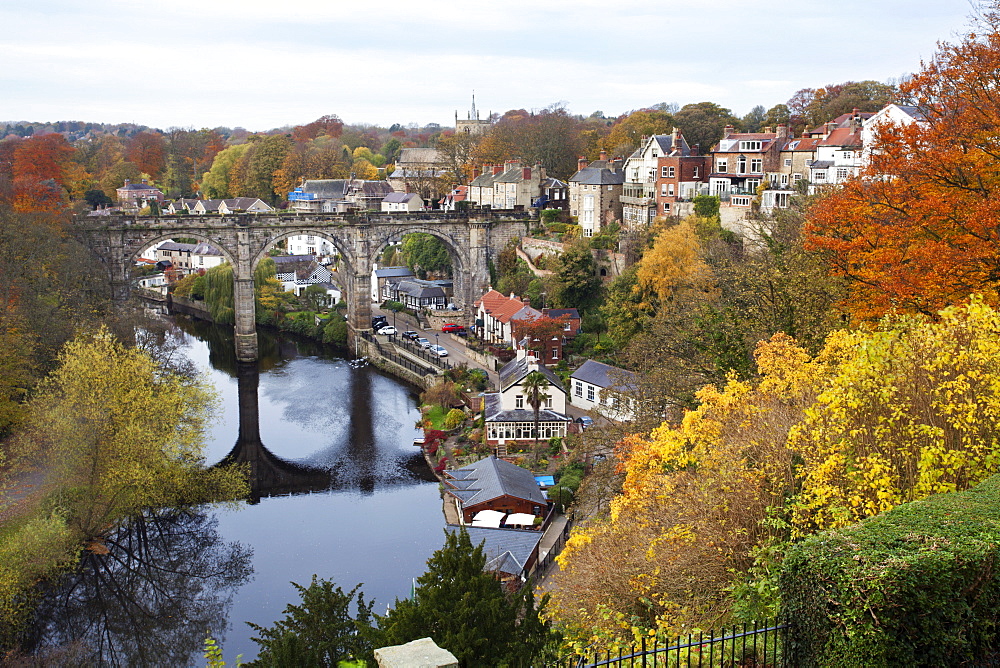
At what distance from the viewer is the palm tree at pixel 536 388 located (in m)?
32.1

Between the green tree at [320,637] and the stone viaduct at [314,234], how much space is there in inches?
1533

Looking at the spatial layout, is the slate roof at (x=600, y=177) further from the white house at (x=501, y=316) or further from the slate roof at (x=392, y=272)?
the slate roof at (x=392, y=272)

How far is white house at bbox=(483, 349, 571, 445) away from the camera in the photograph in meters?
33.1

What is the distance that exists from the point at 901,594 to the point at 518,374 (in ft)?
89.5

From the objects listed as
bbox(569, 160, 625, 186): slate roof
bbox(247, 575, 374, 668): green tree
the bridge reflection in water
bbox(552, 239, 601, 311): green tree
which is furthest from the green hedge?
bbox(569, 160, 625, 186): slate roof

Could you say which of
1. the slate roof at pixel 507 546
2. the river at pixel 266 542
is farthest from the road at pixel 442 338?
the slate roof at pixel 507 546

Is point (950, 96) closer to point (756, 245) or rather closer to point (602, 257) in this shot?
→ point (756, 245)

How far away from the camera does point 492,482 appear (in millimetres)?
27047

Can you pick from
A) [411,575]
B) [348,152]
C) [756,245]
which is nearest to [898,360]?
[411,575]

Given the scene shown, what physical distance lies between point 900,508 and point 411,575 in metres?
17.8

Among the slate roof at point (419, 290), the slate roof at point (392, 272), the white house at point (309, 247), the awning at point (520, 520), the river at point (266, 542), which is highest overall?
the white house at point (309, 247)

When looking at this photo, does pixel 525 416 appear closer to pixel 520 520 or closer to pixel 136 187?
pixel 520 520

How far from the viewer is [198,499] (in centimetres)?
2800

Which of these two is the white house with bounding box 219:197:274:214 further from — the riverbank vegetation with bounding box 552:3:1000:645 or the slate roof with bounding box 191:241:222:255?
the riverbank vegetation with bounding box 552:3:1000:645
